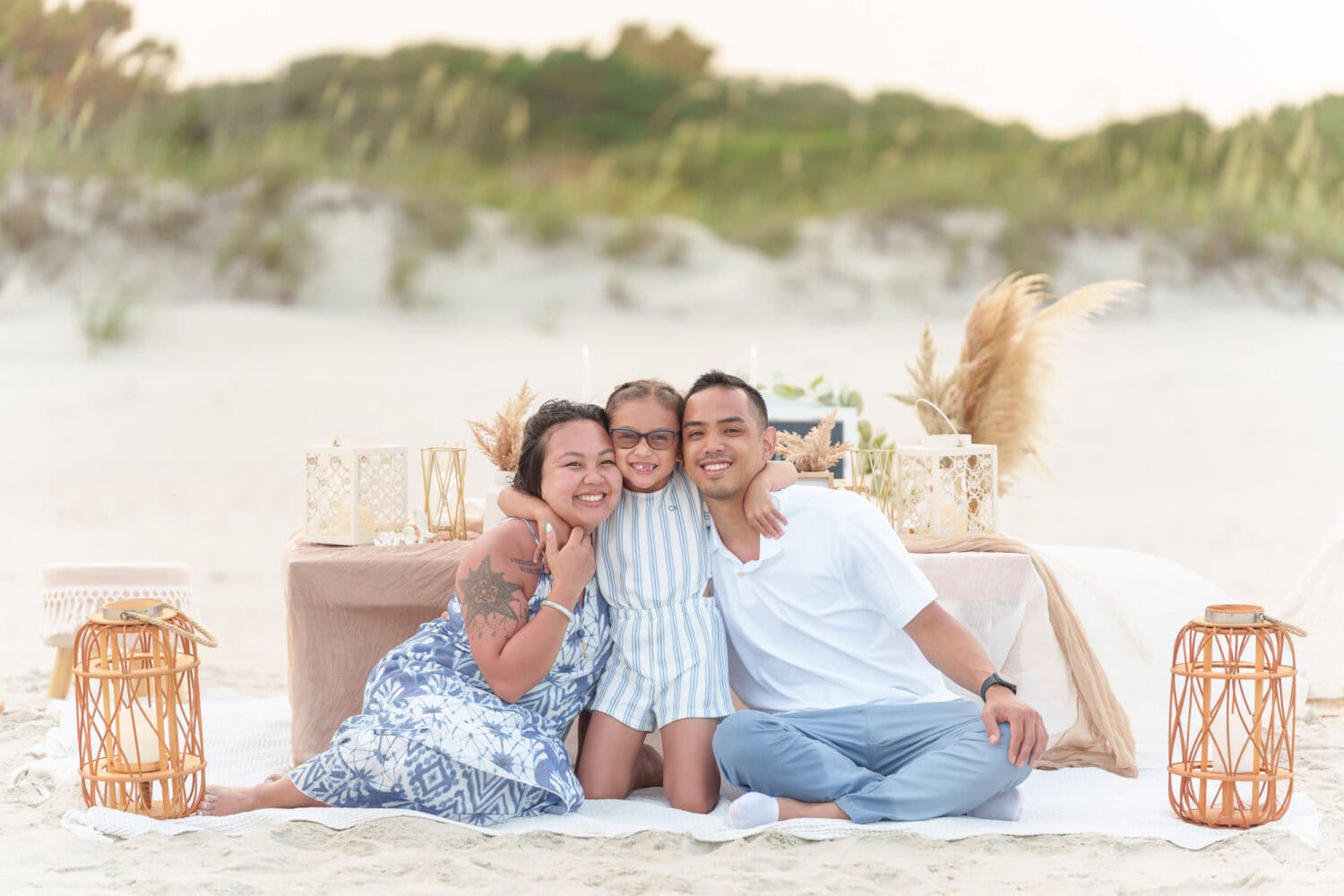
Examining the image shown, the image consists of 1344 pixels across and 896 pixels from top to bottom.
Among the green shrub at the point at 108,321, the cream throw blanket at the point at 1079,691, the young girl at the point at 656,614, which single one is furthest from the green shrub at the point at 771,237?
the young girl at the point at 656,614

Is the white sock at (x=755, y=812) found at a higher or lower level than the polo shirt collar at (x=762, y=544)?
lower

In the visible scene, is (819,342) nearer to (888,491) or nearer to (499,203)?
(499,203)

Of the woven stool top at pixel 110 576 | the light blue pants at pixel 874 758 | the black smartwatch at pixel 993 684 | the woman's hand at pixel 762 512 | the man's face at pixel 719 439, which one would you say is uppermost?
the man's face at pixel 719 439

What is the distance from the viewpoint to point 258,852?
2721mm

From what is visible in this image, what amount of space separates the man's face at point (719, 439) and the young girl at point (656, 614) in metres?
0.06

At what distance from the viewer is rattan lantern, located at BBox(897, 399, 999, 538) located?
3506 mm

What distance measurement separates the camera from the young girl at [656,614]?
305 cm

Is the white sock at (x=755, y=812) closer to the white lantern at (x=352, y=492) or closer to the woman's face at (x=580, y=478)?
the woman's face at (x=580, y=478)

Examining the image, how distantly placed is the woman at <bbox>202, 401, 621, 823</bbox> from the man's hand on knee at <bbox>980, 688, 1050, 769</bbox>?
826 mm

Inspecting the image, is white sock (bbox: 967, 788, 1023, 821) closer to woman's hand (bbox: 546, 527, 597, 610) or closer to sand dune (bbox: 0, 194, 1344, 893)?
woman's hand (bbox: 546, 527, 597, 610)

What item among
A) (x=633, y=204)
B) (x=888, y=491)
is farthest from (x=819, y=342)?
(x=888, y=491)

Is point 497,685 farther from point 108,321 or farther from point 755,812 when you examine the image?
point 108,321

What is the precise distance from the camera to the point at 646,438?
3.08 metres

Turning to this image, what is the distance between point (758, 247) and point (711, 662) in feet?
30.1
